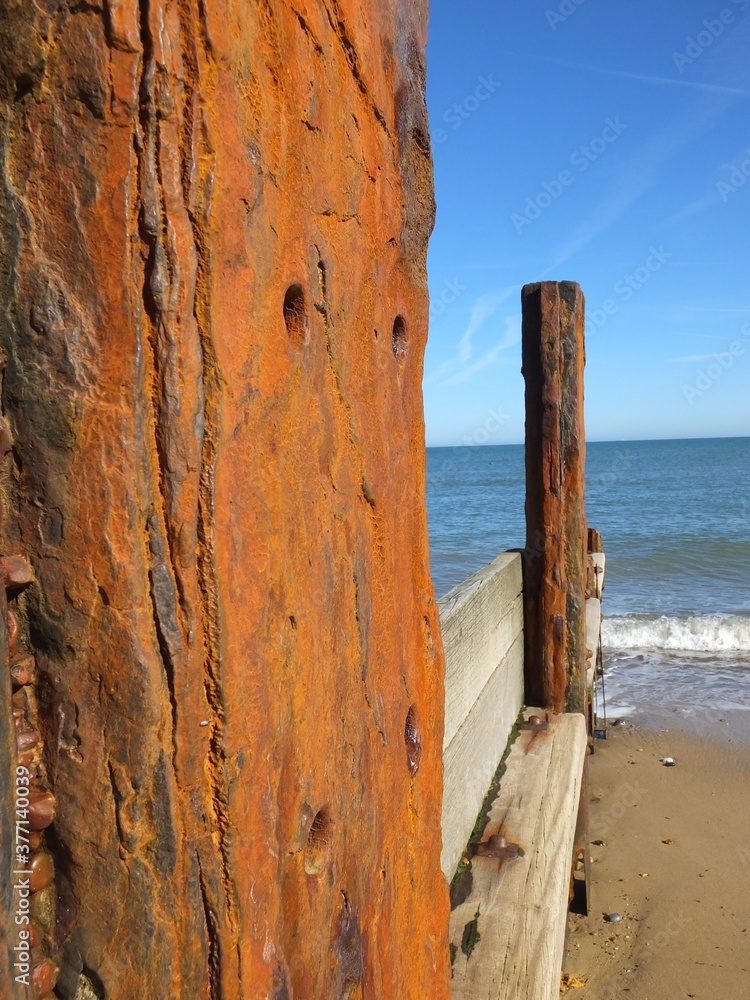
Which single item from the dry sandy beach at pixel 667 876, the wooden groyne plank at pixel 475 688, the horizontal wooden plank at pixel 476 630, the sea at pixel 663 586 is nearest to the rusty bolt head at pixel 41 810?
the horizontal wooden plank at pixel 476 630

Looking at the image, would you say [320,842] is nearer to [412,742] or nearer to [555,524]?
[412,742]

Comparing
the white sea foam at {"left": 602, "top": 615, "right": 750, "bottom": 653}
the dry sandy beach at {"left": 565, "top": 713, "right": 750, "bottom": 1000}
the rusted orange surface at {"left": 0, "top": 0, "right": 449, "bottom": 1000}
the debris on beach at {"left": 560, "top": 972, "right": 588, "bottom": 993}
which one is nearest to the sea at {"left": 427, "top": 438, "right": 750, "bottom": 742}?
the white sea foam at {"left": 602, "top": 615, "right": 750, "bottom": 653}

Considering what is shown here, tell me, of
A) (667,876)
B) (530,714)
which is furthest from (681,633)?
(530,714)

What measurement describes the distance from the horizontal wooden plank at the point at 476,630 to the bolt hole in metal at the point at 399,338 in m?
1.45

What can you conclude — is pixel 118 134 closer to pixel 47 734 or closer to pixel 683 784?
pixel 47 734

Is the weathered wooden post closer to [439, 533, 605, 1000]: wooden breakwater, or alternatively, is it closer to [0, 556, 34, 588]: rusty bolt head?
[439, 533, 605, 1000]: wooden breakwater

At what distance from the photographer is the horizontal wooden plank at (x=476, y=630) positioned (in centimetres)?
263

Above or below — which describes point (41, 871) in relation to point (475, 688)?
above

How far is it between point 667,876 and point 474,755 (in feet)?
10.8

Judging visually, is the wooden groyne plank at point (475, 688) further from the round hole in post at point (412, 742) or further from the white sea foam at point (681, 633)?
the white sea foam at point (681, 633)

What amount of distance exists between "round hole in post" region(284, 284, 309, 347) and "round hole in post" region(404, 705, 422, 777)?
52 centimetres

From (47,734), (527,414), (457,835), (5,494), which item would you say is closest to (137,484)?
(5,494)

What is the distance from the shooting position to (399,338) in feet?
3.45

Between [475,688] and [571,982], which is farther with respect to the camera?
[571,982]
